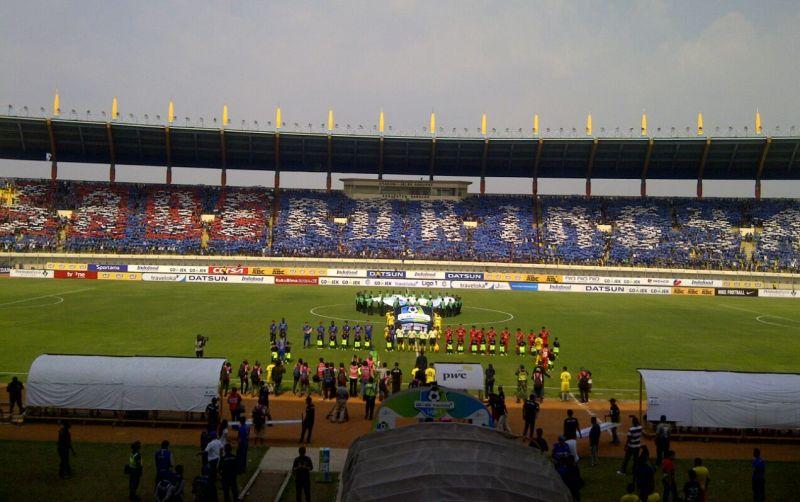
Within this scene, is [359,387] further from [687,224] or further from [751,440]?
[687,224]

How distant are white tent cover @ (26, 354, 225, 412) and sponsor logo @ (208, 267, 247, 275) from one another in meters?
43.5

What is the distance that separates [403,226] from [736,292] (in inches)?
1333

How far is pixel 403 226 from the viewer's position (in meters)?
71.8

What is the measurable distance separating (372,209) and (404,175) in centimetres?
563

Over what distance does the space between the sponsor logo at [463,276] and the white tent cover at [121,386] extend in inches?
1750

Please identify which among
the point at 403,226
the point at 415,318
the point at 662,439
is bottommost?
the point at 662,439

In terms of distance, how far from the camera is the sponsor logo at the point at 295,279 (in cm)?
5966

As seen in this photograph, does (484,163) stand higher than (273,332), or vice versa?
(484,163)

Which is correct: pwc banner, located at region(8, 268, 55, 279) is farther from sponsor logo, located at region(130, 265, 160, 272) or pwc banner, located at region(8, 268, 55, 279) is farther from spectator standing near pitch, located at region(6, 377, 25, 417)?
spectator standing near pitch, located at region(6, 377, 25, 417)

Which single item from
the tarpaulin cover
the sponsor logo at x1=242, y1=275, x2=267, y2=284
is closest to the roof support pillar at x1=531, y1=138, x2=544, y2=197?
the sponsor logo at x1=242, y1=275, x2=267, y2=284

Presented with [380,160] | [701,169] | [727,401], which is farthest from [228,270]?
[701,169]

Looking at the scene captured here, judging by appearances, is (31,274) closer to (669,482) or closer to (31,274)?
(31,274)

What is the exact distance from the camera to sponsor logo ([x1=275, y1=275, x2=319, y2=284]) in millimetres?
59656

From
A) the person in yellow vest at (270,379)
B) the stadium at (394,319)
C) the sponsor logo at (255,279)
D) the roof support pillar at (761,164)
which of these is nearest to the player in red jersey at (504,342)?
the stadium at (394,319)
